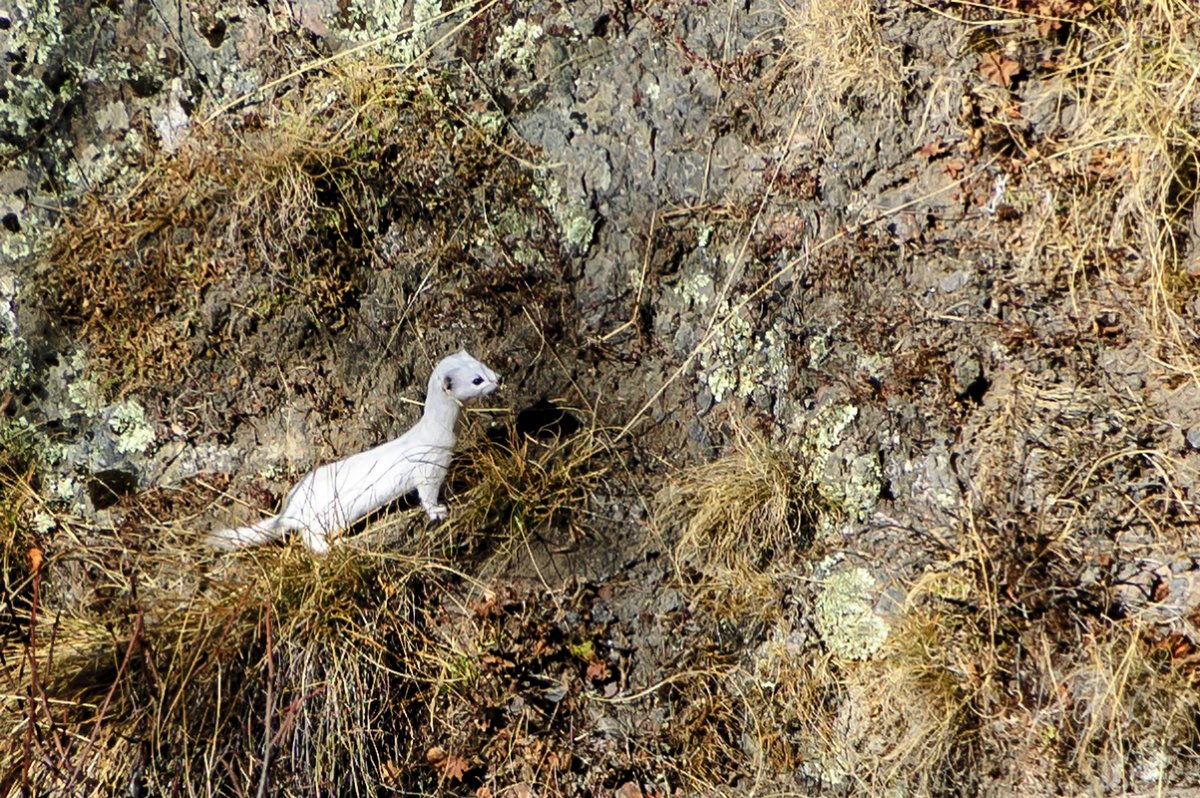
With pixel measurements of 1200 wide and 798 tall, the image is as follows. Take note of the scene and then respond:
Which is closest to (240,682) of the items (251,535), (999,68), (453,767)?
(251,535)

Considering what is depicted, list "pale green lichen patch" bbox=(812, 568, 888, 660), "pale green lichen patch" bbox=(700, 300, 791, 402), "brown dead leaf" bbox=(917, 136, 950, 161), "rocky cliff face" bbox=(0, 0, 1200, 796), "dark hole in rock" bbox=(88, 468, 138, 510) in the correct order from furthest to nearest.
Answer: "dark hole in rock" bbox=(88, 468, 138, 510) < "pale green lichen patch" bbox=(700, 300, 791, 402) < "brown dead leaf" bbox=(917, 136, 950, 161) < "pale green lichen patch" bbox=(812, 568, 888, 660) < "rocky cliff face" bbox=(0, 0, 1200, 796)

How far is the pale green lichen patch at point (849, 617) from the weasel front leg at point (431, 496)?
1.11 metres

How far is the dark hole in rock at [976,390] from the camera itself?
10.1ft

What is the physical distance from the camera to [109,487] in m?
3.35

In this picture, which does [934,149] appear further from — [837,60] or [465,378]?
[465,378]

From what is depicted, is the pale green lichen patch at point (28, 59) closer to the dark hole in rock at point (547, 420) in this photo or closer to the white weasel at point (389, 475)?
the white weasel at point (389, 475)

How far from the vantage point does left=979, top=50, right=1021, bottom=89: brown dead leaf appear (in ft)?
10.1

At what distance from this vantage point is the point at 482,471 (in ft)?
10.4

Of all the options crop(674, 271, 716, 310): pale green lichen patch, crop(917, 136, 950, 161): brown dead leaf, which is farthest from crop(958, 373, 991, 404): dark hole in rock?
crop(674, 271, 716, 310): pale green lichen patch

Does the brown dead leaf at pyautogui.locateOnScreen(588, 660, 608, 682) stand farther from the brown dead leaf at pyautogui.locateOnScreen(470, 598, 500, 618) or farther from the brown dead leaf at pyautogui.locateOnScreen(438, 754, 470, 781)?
the brown dead leaf at pyautogui.locateOnScreen(438, 754, 470, 781)

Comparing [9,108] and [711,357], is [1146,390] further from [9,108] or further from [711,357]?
[9,108]

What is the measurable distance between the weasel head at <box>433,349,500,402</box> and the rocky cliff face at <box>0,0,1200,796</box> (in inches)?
10.3

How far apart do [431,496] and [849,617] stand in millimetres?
1230

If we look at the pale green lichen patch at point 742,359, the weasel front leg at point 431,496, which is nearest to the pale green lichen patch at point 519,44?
the pale green lichen patch at point 742,359
